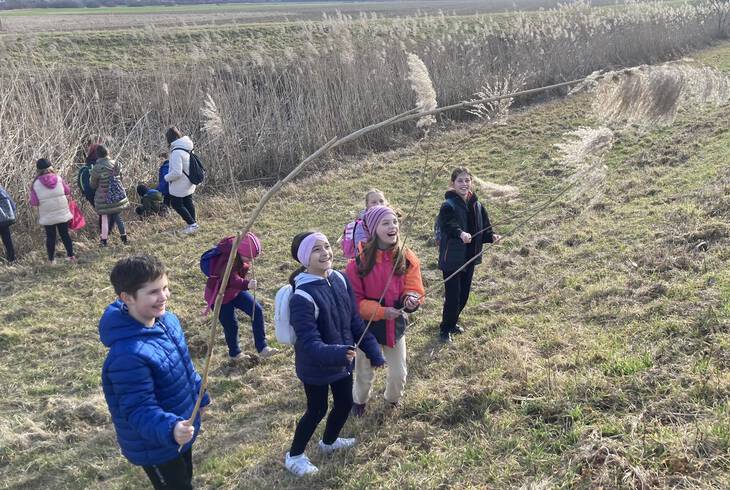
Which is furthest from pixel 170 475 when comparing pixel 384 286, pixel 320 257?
pixel 384 286

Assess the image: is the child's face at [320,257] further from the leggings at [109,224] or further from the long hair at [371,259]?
the leggings at [109,224]

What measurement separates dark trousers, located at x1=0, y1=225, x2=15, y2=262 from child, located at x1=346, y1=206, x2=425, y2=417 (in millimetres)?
6119

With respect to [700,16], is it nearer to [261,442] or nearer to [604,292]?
[604,292]

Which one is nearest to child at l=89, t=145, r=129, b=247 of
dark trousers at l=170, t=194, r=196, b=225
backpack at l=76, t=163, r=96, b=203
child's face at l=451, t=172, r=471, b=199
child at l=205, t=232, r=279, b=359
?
backpack at l=76, t=163, r=96, b=203

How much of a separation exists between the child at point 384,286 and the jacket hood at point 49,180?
17.7ft

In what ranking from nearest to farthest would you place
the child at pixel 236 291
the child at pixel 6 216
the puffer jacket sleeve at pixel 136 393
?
the puffer jacket sleeve at pixel 136 393 < the child at pixel 236 291 < the child at pixel 6 216

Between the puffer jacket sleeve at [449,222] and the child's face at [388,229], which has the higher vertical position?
the child's face at [388,229]

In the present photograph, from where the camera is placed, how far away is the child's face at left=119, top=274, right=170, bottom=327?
266 cm

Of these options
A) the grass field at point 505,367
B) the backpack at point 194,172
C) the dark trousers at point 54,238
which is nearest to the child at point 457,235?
the grass field at point 505,367

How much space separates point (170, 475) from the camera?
288cm

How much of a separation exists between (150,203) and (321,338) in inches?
271

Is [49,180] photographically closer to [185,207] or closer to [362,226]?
[185,207]

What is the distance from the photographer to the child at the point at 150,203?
361 inches

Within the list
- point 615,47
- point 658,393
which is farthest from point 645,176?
point 615,47
